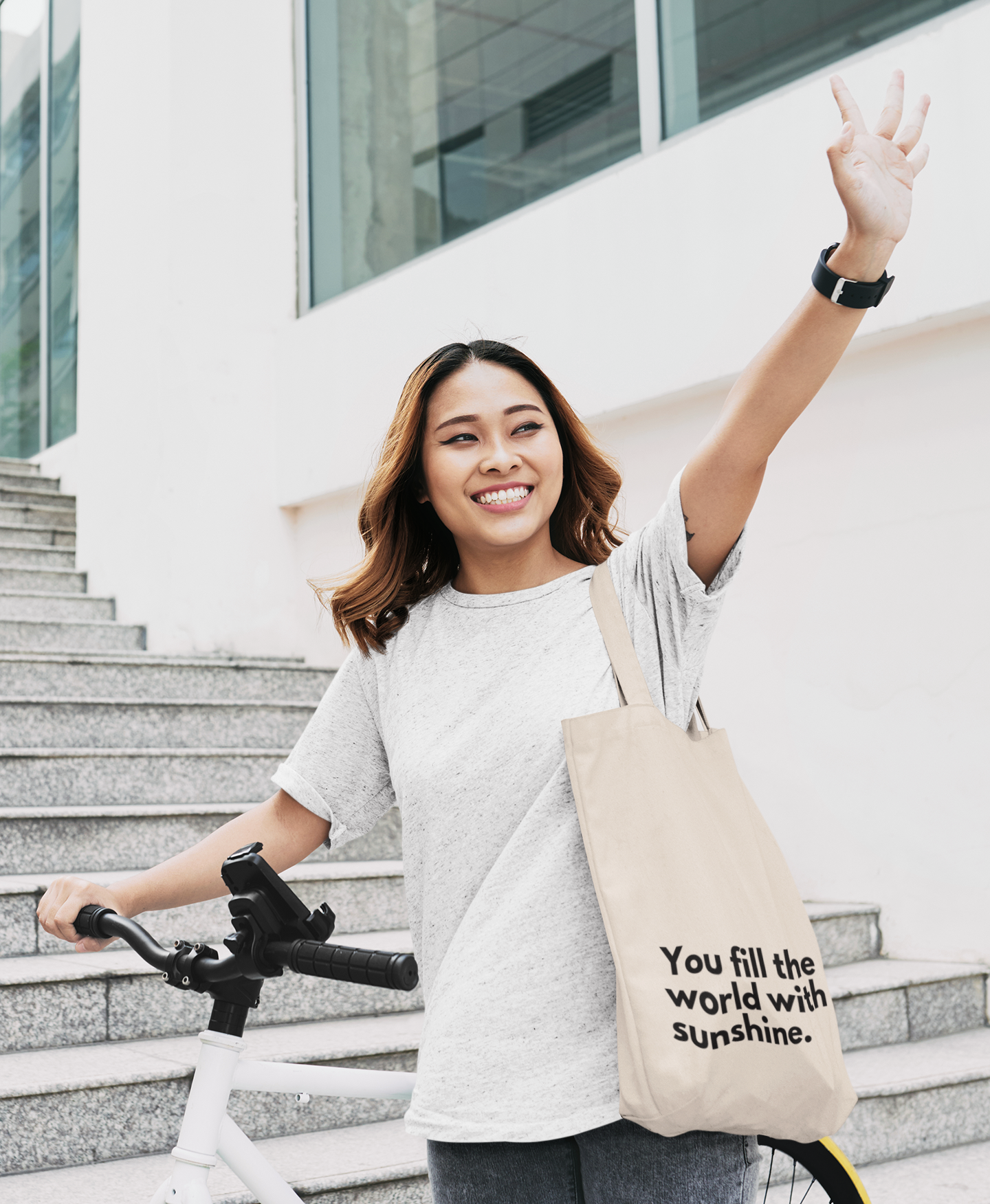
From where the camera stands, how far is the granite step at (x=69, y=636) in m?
4.77

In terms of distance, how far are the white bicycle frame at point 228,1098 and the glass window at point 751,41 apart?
10.8 feet

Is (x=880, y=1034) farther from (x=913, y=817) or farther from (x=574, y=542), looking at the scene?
(x=574, y=542)

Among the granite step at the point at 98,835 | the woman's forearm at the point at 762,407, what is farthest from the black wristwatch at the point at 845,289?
the granite step at the point at 98,835

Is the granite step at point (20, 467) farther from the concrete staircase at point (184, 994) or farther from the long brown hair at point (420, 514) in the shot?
the long brown hair at point (420, 514)

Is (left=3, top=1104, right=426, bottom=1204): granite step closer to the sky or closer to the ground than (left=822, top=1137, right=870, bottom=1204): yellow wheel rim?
closer to the ground

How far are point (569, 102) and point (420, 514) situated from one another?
3.57m

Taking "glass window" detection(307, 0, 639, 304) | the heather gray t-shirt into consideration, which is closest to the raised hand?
the heather gray t-shirt

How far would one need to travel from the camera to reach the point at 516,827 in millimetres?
1201

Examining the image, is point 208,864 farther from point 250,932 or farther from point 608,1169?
point 608,1169

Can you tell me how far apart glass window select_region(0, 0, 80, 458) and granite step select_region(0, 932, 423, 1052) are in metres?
4.87

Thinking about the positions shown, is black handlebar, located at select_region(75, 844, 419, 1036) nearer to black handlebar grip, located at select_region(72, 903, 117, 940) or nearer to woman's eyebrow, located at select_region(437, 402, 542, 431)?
black handlebar grip, located at select_region(72, 903, 117, 940)

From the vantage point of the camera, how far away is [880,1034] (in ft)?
10.3

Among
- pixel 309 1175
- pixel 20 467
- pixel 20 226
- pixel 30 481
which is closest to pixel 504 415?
pixel 309 1175

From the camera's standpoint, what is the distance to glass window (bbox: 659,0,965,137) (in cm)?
367
